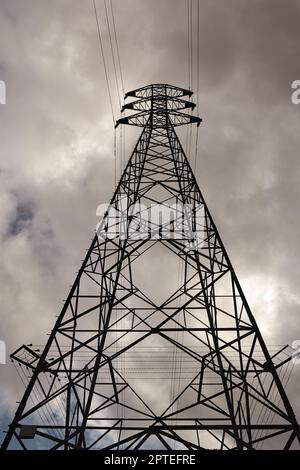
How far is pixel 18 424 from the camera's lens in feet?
31.0

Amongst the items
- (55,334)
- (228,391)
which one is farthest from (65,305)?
(228,391)

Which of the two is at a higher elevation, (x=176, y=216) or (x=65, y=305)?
(x=176, y=216)

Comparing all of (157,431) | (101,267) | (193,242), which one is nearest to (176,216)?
(193,242)

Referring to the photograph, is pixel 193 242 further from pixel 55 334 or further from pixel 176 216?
pixel 55 334

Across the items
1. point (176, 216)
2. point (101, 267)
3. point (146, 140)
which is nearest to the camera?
point (101, 267)

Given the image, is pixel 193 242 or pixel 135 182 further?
pixel 135 182

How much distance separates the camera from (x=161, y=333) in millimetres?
11711

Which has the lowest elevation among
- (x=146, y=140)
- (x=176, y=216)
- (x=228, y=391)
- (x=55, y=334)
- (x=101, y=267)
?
(x=228, y=391)

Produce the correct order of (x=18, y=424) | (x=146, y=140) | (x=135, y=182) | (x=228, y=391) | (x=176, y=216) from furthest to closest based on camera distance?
1. (x=146, y=140)
2. (x=135, y=182)
3. (x=176, y=216)
4. (x=228, y=391)
5. (x=18, y=424)
